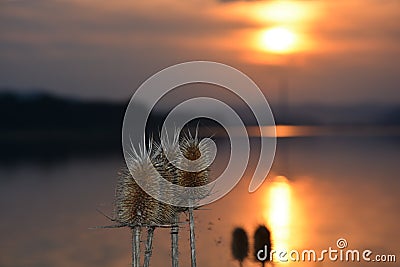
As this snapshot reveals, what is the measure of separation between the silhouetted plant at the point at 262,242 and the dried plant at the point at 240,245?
0.47 feet

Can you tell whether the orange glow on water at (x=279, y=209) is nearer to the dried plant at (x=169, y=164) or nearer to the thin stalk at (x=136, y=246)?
the dried plant at (x=169, y=164)

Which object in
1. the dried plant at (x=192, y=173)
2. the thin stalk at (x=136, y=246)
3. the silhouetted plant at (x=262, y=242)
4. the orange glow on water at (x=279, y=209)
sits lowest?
the thin stalk at (x=136, y=246)

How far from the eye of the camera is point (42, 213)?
33.2 meters

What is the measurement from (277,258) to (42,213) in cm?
2288

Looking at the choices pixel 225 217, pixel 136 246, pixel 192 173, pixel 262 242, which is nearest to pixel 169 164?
pixel 192 173

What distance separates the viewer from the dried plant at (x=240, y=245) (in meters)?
10.6

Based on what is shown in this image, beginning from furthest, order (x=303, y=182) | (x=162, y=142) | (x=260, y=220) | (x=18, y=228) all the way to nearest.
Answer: (x=303, y=182), (x=18, y=228), (x=260, y=220), (x=162, y=142)

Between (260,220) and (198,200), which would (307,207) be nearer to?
(260,220)

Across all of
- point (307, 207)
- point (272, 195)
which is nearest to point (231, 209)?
point (307, 207)

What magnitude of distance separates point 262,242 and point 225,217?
51.9ft

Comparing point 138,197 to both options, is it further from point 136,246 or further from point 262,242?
point 262,242

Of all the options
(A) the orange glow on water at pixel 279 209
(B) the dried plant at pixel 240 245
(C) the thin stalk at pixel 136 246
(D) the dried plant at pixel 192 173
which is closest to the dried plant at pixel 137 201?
(C) the thin stalk at pixel 136 246

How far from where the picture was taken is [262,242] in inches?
415

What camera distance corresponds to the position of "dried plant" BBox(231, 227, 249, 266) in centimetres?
1059
